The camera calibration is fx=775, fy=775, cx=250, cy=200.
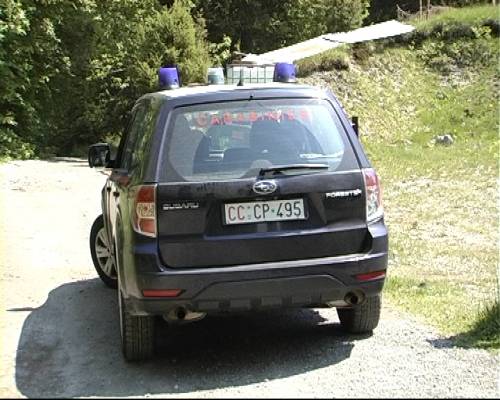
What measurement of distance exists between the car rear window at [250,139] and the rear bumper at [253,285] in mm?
595

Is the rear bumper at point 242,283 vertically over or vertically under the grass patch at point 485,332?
over

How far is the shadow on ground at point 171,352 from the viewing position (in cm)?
476

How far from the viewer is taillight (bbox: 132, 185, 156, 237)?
4727mm

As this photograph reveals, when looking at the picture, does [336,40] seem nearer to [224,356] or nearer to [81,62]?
[81,62]

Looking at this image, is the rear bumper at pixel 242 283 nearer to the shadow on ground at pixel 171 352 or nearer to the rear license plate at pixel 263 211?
the rear license plate at pixel 263 211

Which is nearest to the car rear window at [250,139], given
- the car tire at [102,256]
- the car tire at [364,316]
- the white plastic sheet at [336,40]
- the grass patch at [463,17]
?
the car tire at [364,316]

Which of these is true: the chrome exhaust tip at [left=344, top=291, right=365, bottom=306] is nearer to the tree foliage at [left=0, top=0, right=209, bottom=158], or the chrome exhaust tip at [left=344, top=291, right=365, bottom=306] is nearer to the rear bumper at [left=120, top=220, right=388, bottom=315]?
the rear bumper at [left=120, top=220, right=388, bottom=315]

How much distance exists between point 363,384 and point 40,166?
17555mm

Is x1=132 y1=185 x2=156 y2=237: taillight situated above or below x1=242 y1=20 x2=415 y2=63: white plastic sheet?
above

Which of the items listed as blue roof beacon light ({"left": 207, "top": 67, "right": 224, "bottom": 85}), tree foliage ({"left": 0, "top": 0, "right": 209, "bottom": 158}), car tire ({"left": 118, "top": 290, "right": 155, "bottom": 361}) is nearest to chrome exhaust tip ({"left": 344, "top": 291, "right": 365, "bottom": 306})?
car tire ({"left": 118, "top": 290, "right": 155, "bottom": 361})

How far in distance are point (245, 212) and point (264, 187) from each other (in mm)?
194

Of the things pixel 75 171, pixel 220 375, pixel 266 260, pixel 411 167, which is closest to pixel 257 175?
pixel 266 260

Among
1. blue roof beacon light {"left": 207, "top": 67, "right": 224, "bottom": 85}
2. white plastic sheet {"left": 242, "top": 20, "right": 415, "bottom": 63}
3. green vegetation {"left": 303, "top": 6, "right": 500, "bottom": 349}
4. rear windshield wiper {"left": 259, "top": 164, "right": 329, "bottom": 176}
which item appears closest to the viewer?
rear windshield wiper {"left": 259, "top": 164, "right": 329, "bottom": 176}

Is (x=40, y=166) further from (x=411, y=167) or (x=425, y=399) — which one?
(x=425, y=399)
